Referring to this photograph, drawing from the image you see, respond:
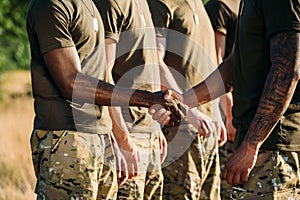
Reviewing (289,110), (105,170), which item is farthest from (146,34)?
(289,110)

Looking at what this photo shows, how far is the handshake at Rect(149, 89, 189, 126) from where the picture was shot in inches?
234

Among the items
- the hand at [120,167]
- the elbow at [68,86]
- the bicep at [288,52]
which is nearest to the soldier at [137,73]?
the hand at [120,167]

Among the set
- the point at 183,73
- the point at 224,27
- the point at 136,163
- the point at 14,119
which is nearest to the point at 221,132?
the point at 183,73

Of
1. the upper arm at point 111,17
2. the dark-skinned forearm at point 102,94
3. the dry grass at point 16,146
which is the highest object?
the upper arm at point 111,17

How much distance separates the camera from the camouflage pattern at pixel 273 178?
17.9 feet

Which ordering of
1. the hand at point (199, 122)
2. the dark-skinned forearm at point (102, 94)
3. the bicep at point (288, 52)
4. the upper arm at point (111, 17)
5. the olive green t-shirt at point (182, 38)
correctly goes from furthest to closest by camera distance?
the olive green t-shirt at point (182, 38) < the hand at point (199, 122) < the upper arm at point (111, 17) < the dark-skinned forearm at point (102, 94) < the bicep at point (288, 52)

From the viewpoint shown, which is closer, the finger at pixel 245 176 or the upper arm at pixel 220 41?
the finger at pixel 245 176

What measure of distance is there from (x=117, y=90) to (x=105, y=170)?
0.63 meters

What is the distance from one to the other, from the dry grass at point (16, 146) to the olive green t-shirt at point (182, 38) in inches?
98.3

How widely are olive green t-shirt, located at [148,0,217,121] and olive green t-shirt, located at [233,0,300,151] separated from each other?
77.2 inches

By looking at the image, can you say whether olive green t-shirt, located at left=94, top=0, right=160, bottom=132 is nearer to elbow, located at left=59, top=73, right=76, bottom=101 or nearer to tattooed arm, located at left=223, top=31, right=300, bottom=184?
elbow, located at left=59, top=73, right=76, bottom=101

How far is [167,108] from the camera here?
19.7ft

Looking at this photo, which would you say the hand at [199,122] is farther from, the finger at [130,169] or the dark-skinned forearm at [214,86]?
the finger at [130,169]

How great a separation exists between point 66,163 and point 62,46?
729 millimetres
